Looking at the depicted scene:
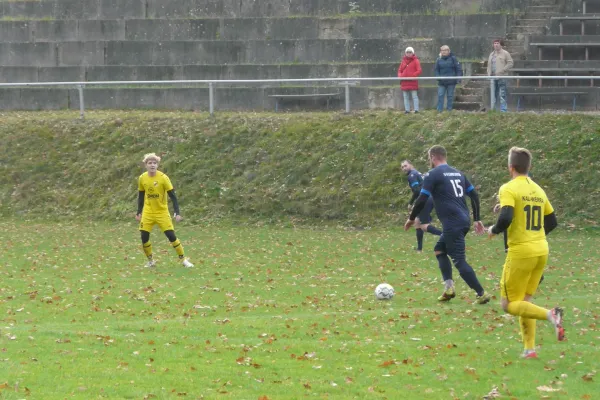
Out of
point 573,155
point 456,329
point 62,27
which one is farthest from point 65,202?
point 456,329

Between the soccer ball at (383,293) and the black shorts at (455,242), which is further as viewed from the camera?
the soccer ball at (383,293)

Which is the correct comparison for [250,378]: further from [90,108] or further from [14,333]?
[90,108]

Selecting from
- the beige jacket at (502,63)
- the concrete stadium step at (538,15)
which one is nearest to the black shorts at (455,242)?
the beige jacket at (502,63)

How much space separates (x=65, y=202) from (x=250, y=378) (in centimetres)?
1922

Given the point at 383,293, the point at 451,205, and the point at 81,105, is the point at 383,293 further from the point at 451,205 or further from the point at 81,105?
the point at 81,105

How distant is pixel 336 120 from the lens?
2825 centimetres

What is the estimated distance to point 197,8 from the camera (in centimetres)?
3581

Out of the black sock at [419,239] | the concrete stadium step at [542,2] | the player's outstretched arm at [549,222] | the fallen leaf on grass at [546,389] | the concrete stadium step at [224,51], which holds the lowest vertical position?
the black sock at [419,239]

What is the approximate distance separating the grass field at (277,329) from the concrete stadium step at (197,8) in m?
16.2

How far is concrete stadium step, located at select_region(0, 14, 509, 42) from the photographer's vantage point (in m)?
32.7

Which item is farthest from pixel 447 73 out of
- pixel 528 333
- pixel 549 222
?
pixel 528 333

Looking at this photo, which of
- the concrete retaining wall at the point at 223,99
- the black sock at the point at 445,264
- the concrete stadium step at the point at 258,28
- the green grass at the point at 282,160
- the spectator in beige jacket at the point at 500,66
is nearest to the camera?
the black sock at the point at 445,264

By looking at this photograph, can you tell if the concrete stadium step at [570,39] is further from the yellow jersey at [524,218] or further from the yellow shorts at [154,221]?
the yellow jersey at [524,218]

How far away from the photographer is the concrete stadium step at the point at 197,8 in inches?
1356
